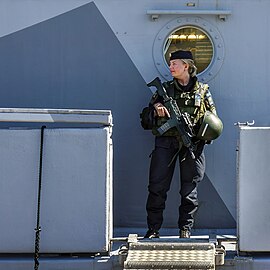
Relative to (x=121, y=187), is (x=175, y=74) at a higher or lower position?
higher

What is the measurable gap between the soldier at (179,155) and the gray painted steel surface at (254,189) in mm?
487

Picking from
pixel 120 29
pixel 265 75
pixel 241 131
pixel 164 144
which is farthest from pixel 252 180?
pixel 120 29

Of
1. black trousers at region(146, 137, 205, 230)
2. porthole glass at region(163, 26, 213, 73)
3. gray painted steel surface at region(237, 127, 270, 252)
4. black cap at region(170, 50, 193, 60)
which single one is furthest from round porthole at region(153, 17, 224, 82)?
gray painted steel surface at region(237, 127, 270, 252)

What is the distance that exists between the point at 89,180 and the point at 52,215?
1.10 ft

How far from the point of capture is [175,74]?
208 inches

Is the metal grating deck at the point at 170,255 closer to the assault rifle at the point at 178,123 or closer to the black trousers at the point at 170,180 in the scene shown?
the black trousers at the point at 170,180

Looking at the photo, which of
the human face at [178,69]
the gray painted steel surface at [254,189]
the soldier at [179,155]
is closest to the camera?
the gray painted steel surface at [254,189]

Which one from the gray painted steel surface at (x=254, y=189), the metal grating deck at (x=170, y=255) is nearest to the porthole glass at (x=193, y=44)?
the gray painted steel surface at (x=254, y=189)

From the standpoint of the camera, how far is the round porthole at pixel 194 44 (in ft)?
18.6

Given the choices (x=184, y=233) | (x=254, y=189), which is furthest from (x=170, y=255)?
(x=254, y=189)

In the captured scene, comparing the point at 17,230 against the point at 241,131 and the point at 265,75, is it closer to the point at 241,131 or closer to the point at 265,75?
the point at 241,131

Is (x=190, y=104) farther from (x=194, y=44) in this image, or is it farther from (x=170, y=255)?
(x=170, y=255)

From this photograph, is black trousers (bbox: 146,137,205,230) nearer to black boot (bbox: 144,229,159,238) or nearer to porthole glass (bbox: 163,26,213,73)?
black boot (bbox: 144,229,159,238)

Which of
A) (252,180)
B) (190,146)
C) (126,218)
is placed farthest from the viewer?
(126,218)
